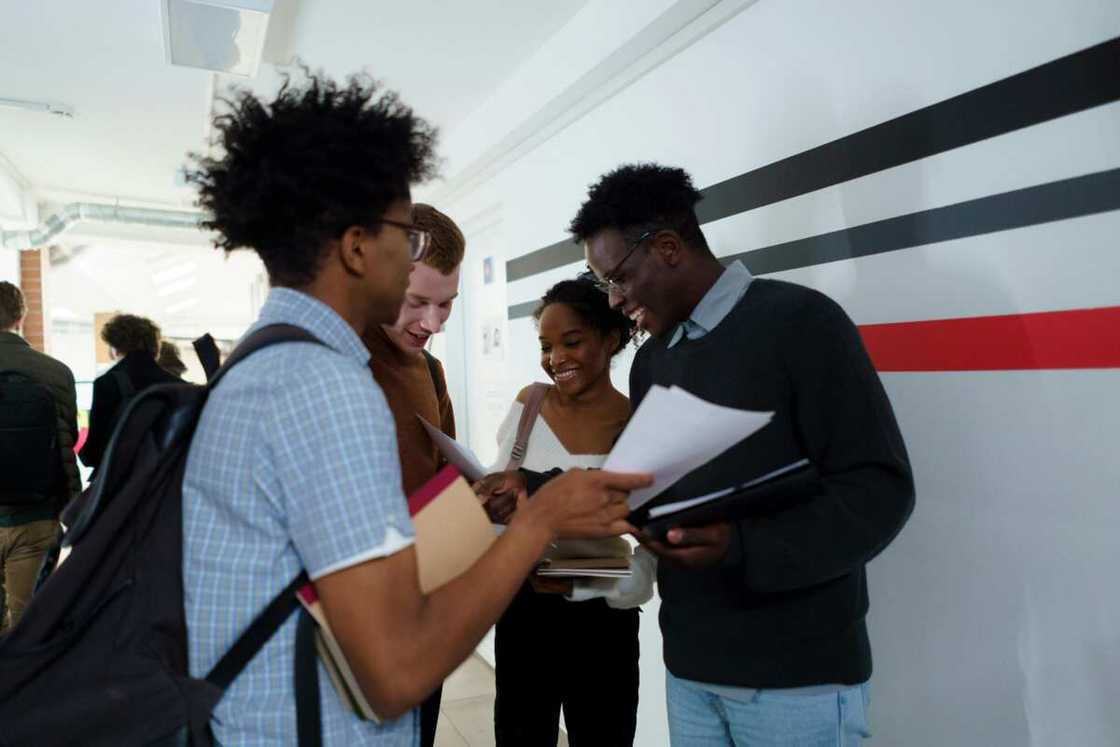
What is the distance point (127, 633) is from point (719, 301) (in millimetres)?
1088

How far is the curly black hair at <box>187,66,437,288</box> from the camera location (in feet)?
3.07

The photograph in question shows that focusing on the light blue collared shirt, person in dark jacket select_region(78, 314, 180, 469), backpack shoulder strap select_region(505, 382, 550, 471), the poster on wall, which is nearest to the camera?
the light blue collared shirt

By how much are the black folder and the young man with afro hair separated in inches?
4.6

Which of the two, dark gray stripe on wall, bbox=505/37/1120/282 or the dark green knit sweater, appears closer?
the dark green knit sweater

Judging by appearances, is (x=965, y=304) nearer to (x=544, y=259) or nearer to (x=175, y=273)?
(x=544, y=259)

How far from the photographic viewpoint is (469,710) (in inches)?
145

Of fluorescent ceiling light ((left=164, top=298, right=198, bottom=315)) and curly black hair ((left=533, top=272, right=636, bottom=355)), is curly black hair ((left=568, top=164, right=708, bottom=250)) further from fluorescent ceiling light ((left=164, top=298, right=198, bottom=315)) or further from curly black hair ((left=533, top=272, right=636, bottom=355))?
fluorescent ceiling light ((left=164, top=298, right=198, bottom=315))

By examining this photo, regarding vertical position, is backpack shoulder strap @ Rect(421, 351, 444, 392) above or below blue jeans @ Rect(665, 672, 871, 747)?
above

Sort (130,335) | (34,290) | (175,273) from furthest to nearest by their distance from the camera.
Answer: (175,273)
(34,290)
(130,335)

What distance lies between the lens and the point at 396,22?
325cm

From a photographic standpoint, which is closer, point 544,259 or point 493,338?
point 544,259

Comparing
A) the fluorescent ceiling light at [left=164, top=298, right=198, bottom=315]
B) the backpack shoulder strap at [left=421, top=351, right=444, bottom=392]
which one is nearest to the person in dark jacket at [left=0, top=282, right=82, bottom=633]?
the backpack shoulder strap at [left=421, top=351, right=444, bottom=392]

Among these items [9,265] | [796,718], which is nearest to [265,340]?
[796,718]

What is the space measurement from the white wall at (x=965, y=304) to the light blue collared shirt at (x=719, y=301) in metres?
0.52
